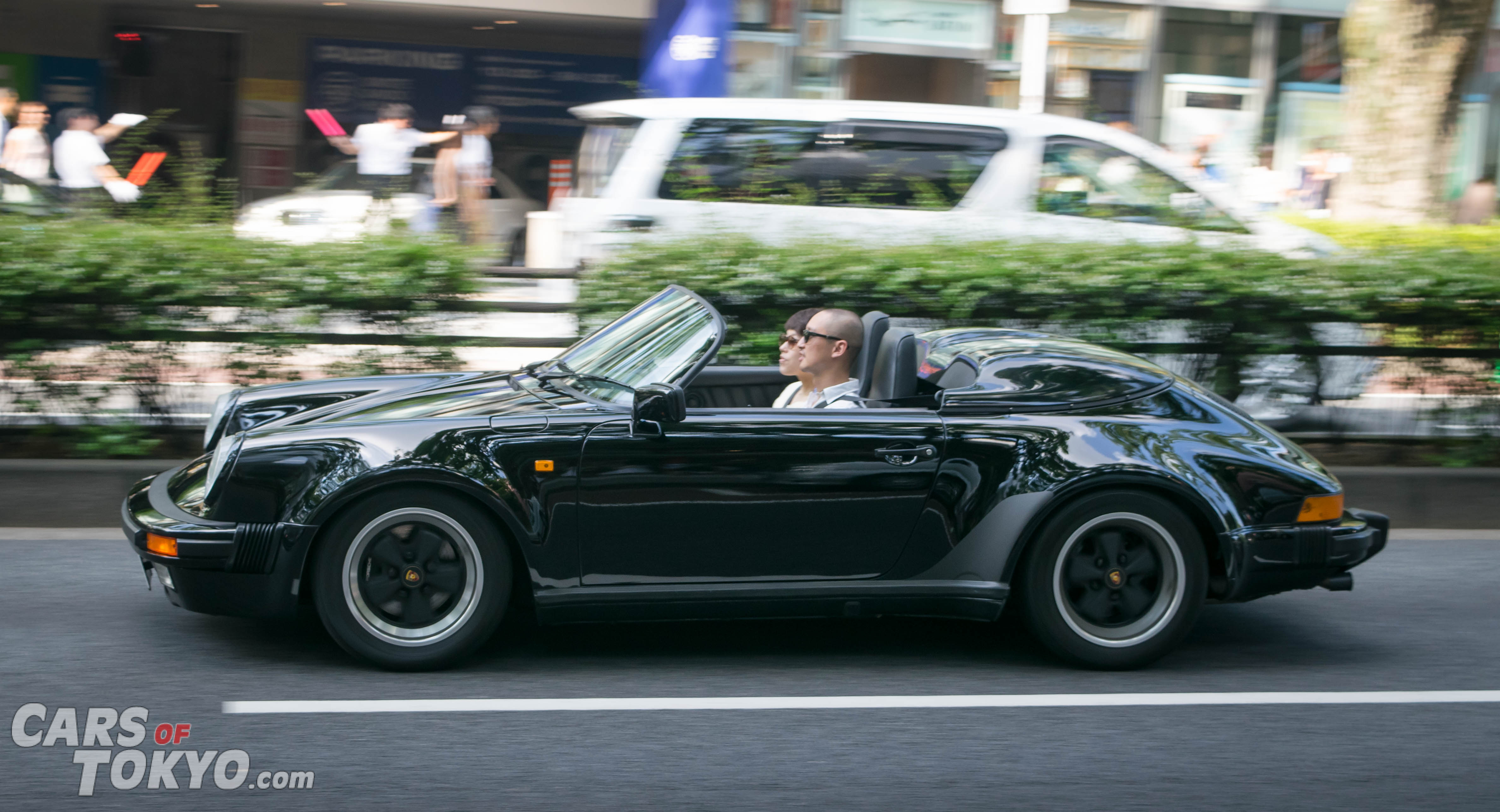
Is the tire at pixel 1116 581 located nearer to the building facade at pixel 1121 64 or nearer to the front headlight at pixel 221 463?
the front headlight at pixel 221 463

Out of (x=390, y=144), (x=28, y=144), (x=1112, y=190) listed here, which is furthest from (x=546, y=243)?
(x=390, y=144)

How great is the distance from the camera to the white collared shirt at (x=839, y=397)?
470cm

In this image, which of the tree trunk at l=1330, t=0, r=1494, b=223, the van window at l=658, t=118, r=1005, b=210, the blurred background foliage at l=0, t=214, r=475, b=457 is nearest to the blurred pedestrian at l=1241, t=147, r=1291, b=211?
the tree trunk at l=1330, t=0, r=1494, b=223

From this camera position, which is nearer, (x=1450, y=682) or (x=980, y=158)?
(x=1450, y=682)

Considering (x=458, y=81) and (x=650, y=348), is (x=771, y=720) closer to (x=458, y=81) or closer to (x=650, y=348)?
(x=650, y=348)

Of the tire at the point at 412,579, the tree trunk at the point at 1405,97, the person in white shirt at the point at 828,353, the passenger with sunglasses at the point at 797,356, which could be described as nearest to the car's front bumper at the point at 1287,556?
the person in white shirt at the point at 828,353

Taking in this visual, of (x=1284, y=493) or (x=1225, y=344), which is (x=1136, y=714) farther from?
(x=1225, y=344)

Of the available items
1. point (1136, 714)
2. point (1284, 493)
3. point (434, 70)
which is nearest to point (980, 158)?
point (1284, 493)

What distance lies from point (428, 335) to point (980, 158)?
11.9 ft

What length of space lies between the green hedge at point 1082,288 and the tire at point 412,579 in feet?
9.61

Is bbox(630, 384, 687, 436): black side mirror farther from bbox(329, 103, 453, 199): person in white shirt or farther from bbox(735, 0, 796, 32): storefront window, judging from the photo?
bbox(735, 0, 796, 32): storefront window

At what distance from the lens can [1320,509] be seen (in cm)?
462

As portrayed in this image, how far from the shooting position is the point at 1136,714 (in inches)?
167

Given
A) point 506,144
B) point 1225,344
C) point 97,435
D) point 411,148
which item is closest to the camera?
point 97,435
